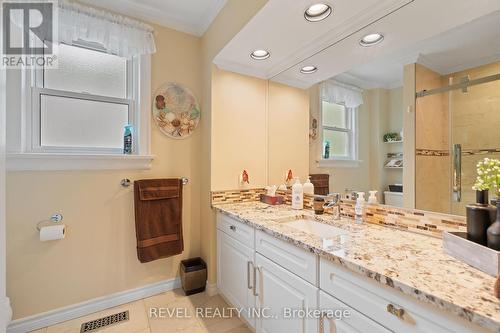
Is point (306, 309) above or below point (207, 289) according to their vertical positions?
above

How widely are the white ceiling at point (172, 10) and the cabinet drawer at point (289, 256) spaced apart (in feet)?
5.94

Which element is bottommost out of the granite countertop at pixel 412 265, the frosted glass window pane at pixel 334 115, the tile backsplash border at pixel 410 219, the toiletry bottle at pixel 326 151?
the granite countertop at pixel 412 265

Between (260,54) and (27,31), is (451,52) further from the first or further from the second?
(27,31)

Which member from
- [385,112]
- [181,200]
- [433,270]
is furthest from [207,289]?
[385,112]

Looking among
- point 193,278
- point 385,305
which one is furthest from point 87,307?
point 385,305

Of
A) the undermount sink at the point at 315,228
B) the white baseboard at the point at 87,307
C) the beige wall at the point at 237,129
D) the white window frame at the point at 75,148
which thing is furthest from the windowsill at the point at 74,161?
the undermount sink at the point at 315,228

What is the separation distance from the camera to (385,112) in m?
1.41

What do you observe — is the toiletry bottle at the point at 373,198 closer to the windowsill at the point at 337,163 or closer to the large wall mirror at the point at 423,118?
the large wall mirror at the point at 423,118

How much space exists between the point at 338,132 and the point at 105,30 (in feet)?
6.39

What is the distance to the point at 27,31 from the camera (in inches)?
61.9

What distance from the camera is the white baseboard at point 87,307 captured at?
1.60 metres

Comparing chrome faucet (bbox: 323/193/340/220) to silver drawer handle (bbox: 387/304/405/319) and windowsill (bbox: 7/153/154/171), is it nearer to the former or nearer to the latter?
silver drawer handle (bbox: 387/304/405/319)

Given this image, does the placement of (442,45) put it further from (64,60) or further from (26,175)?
(26,175)

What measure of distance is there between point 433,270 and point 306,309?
578 mm
